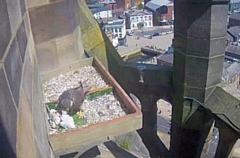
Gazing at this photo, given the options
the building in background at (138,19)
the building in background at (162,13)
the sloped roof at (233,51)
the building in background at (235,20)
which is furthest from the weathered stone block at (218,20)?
the building in background at (162,13)

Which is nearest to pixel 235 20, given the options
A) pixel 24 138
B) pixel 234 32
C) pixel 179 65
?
pixel 234 32

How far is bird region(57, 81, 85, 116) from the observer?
2037 mm

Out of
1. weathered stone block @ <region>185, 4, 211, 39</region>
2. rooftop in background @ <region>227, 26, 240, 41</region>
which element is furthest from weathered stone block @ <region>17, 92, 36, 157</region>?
rooftop in background @ <region>227, 26, 240, 41</region>

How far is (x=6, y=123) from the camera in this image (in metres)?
0.75

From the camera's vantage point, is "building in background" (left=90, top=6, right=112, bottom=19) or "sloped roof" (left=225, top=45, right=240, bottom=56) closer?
"sloped roof" (left=225, top=45, right=240, bottom=56)

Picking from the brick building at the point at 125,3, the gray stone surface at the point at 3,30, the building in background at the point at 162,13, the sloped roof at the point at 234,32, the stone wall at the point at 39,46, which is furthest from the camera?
the brick building at the point at 125,3

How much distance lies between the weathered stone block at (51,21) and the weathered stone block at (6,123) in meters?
1.97

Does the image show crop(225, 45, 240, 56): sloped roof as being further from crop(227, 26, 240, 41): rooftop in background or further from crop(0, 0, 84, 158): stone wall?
crop(0, 0, 84, 158): stone wall

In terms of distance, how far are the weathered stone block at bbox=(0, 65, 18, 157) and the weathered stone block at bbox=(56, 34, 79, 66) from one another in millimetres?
2210

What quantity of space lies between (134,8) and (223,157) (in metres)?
40.7

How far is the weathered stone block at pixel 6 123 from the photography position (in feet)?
2.37

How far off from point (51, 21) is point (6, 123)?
2.21 m

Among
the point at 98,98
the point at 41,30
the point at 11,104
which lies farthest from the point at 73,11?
the point at 11,104

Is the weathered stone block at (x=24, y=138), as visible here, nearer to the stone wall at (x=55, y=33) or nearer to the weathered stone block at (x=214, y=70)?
the stone wall at (x=55, y=33)
